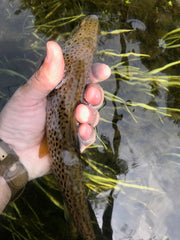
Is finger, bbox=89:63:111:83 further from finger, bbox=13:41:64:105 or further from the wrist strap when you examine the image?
the wrist strap

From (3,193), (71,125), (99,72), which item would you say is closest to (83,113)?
(71,125)

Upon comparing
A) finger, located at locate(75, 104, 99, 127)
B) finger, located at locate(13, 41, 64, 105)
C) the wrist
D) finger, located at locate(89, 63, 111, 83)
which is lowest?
the wrist

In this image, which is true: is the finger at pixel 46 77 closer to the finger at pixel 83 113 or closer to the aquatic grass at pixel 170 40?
the finger at pixel 83 113

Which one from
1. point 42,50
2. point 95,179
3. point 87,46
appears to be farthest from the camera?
point 42,50

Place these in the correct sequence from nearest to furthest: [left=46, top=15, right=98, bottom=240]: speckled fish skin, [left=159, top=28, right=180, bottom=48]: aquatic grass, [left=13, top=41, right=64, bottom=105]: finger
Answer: [left=13, top=41, right=64, bottom=105]: finger → [left=46, top=15, right=98, bottom=240]: speckled fish skin → [left=159, top=28, right=180, bottom=48]: aquatic grass

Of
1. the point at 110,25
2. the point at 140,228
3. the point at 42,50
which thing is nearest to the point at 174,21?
the point at 110,25

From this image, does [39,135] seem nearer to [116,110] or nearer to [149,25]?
[116,110]

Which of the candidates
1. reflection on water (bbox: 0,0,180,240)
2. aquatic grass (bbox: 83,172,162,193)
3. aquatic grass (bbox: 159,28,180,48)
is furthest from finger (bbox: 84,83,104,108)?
aquatic grass (bbox: 159,28,180,48)
